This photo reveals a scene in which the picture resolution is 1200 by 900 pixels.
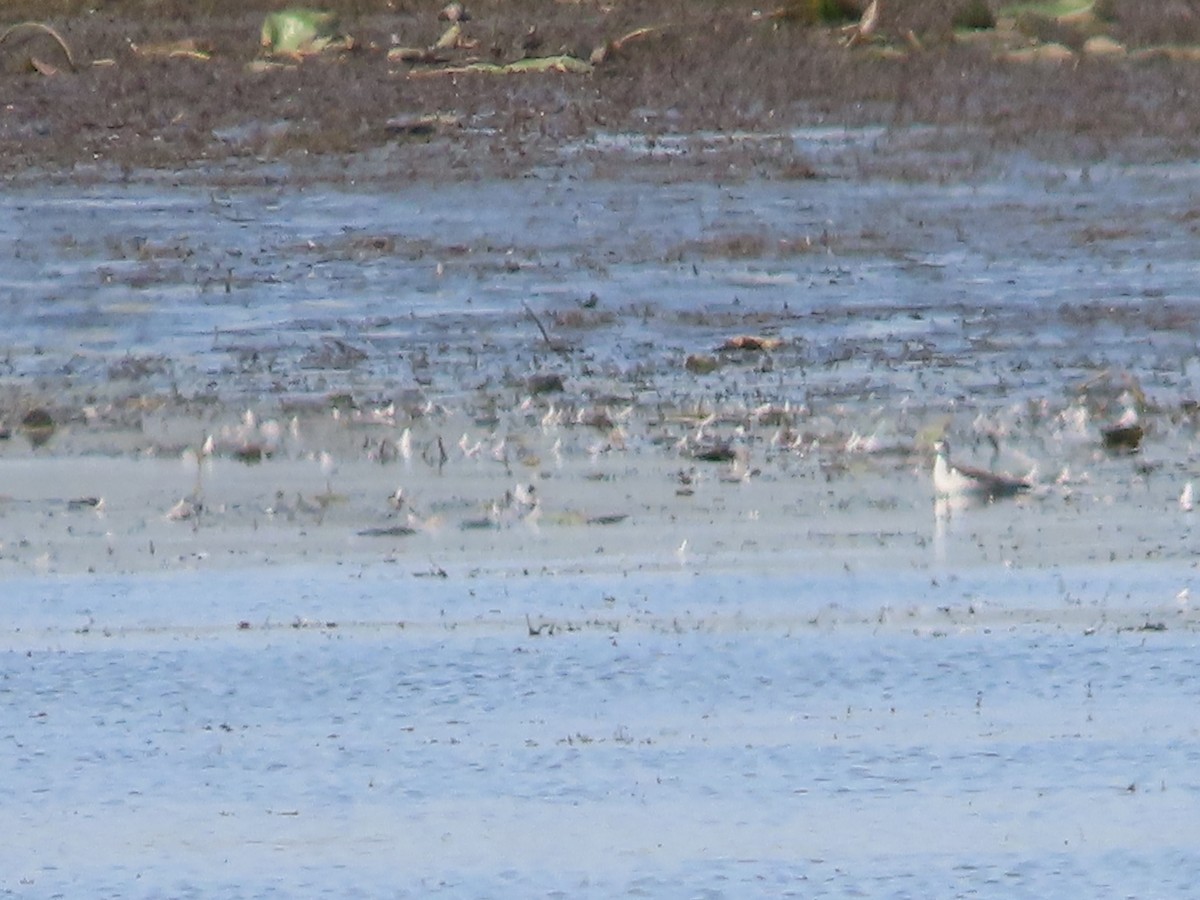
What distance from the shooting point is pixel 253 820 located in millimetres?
6070

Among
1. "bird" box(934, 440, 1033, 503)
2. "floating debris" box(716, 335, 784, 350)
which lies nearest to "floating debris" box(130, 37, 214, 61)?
"floating debris" box(716, 335, 784, 350)

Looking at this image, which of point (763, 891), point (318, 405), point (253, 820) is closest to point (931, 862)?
point (763, 891)

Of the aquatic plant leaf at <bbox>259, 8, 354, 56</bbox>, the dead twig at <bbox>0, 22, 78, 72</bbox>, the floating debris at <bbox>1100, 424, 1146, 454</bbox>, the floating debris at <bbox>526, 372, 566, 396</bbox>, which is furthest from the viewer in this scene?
the aquatic plant leaf at <bbox>259, 8, 354, 56</bbox>

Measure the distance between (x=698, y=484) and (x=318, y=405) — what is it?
2576 mm

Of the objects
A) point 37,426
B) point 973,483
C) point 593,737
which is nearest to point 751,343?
point 37,426

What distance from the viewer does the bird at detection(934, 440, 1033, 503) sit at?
972 cm

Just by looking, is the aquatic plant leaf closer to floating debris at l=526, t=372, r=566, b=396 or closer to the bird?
floating debris at l=526, t=372, r=566, b=396

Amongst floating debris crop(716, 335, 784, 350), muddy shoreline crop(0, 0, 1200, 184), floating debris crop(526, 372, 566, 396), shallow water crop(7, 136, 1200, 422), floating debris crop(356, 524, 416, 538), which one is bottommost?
muddy shoreline crop(0, 0, 1200, 184)

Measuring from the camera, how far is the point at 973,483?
9.86 meters

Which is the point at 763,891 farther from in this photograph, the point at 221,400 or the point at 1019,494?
the point at 221,400

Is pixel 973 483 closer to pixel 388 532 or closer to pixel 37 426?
pixel 388 532

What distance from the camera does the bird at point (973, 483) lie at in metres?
9.72

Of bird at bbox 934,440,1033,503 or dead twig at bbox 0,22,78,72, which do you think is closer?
bird at bbox 934,440,1033,503

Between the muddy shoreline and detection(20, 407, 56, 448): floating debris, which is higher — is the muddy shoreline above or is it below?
below
